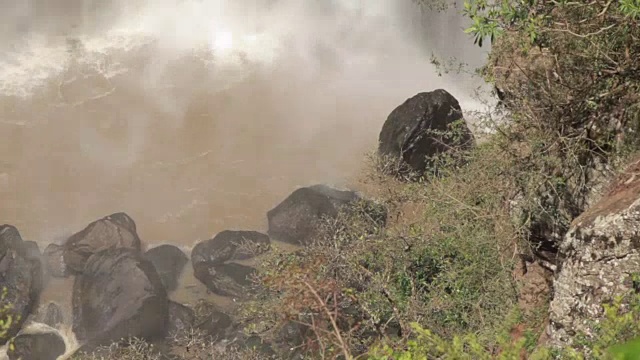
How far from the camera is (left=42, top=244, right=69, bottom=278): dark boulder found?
12570 mm

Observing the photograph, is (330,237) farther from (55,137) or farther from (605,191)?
(55,137)

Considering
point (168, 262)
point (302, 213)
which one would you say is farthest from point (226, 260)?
point (302, 213)

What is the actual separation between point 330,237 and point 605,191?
5.54 meters

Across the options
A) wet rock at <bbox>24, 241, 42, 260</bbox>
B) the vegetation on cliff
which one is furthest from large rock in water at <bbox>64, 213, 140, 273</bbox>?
the vegetation on cliff

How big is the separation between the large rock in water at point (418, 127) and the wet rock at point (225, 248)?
3392 mm

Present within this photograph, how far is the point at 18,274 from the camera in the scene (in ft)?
39.2

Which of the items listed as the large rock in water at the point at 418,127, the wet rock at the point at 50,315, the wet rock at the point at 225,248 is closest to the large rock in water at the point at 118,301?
the wet rock at the point at 50,315

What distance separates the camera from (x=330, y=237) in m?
10.9

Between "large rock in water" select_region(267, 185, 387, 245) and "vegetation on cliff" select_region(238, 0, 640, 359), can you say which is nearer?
"vegetation on cliff" select_region(238, 0, 640, 359)

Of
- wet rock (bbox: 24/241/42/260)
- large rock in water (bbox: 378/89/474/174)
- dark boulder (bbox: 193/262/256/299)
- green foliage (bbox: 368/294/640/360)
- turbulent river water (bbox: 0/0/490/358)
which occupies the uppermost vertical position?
turbulent river water (bbox: 0/0/490/358)

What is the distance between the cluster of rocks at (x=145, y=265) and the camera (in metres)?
11.2

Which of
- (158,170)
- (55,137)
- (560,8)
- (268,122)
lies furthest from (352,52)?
(560,8)

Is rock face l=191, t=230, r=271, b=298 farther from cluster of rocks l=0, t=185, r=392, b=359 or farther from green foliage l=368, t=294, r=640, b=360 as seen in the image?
green foliage l=368, t=294, r=640, b=360

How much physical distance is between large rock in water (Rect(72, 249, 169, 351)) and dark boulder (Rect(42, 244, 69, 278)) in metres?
0.56
